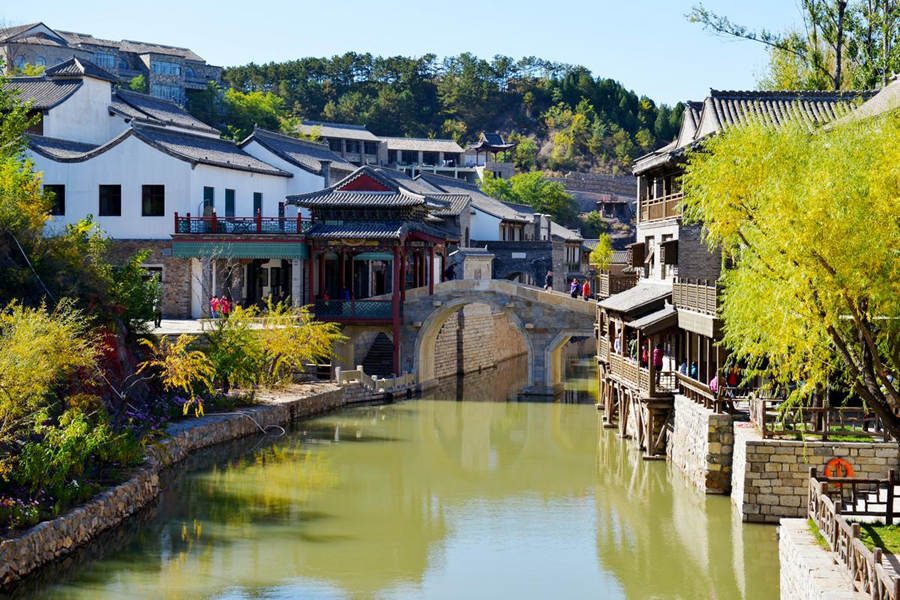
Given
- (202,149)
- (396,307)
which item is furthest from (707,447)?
(202,149)

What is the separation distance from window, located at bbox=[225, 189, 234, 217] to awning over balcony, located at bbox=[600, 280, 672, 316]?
15.3 meters

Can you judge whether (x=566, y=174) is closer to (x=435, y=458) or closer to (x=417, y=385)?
(x=417, y=385)

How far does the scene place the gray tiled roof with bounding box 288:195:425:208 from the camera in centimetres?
3781

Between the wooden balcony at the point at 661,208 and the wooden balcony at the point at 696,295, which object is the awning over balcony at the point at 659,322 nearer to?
the wooden balcony at the point at 696,295

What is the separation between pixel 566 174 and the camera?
9275 cm

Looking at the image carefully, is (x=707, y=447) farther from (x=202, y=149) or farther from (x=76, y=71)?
(x=76, y=71)

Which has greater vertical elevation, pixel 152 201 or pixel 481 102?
pixel 481 102

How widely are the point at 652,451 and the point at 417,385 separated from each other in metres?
14.1

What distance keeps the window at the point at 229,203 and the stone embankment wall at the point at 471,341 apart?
29.1 ft

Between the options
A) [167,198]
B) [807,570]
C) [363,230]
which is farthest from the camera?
[167,198]

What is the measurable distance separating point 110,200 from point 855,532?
32.4 m

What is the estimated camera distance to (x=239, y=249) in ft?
125

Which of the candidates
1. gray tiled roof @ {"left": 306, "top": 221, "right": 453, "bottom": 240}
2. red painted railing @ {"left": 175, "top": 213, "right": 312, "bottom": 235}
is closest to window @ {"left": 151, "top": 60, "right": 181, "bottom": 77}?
red painted railing @ {"left": 175, "top": 213, "right": 312, "bottom": 235}

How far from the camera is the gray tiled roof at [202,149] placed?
39.2m
